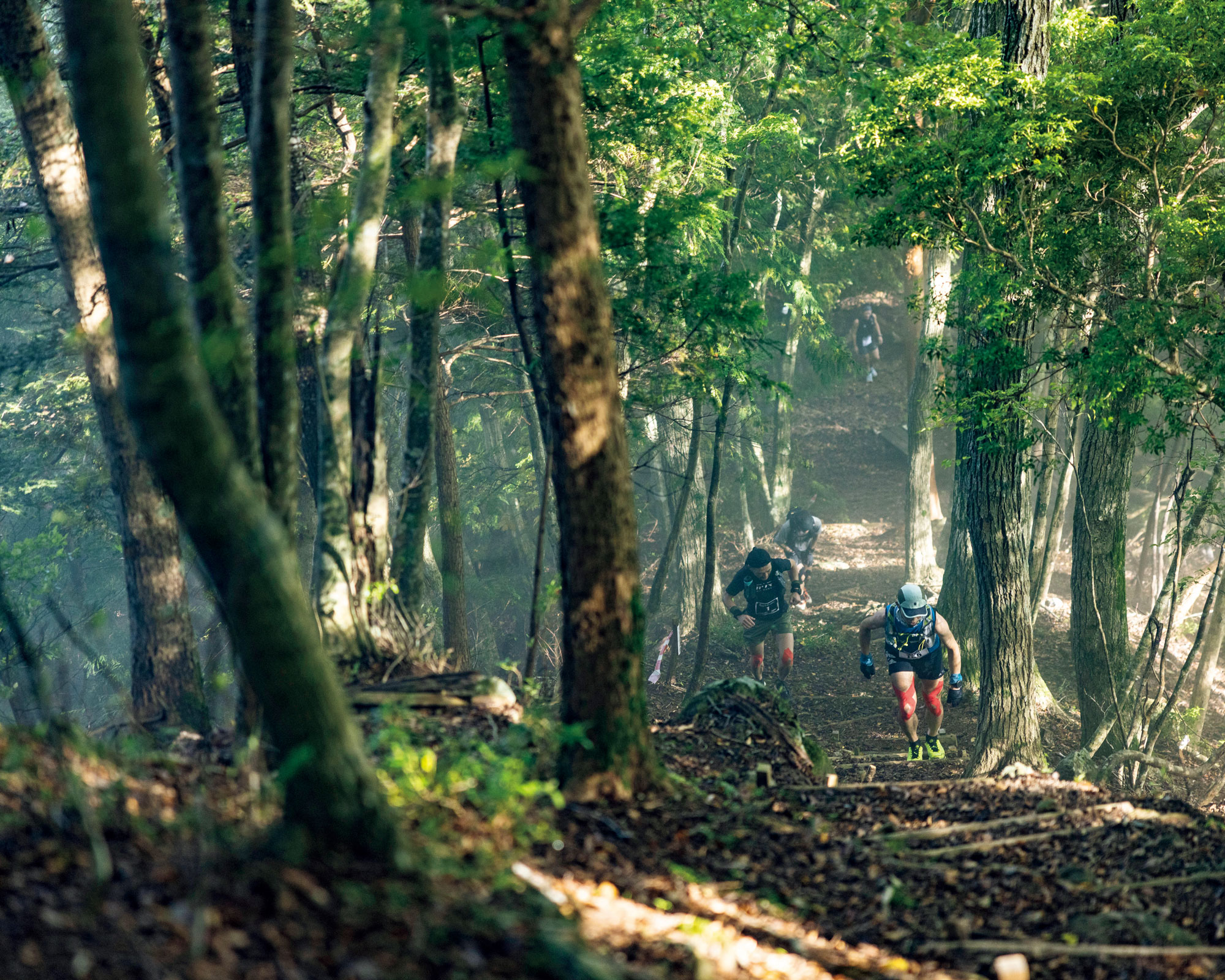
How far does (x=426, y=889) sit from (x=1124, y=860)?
461 cm

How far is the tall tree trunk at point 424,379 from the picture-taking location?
7.59 meters

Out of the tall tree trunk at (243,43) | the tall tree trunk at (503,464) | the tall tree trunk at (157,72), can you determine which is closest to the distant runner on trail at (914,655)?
the tall tree trunk at (243,43)

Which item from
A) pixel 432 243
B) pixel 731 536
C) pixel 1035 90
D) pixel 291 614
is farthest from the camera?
pixel 731 536

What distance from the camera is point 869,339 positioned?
27.9 metres

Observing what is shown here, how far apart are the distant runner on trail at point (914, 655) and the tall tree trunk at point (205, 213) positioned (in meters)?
8.40

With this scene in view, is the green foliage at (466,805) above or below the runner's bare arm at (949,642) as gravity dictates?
above

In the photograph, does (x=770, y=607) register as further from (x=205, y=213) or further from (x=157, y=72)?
(x=205, y=213)

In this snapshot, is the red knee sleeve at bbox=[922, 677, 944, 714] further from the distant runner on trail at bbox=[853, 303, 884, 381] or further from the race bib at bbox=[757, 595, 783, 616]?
the distant runner on trail at bbox=[853, 303, 884, 381]

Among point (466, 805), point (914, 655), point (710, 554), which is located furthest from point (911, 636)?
point (466, 805)

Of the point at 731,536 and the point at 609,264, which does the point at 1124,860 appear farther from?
the point at 731,536

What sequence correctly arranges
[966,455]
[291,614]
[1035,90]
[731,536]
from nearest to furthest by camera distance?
Answer: [291,614], [1035,90], [966,455], [731,536]

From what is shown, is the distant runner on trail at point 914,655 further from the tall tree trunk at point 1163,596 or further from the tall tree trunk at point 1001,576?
the tall tree trunk at point 1163,596

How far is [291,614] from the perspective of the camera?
346cm

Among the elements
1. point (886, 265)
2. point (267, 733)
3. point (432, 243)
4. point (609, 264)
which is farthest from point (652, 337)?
point (886, 265)
